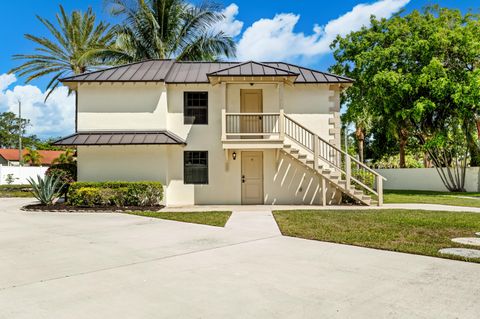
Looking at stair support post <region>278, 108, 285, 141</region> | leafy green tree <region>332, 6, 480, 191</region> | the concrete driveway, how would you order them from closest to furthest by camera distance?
1. the concrete driveway
2. stair support post <region>278, 108, 285, 141</region>
3. leafy green tree <region>332, 6, 480, 191</region>

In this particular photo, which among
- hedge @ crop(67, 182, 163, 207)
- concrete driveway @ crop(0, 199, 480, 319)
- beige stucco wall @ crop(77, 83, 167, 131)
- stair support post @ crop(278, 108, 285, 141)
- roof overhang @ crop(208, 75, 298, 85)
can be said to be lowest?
concrete driveway @ crop(0, 199, 480, 319)

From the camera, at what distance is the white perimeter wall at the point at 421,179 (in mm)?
19922

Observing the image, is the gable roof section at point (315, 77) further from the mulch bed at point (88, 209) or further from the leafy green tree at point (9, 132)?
the leafy green tree at point (9, 132)

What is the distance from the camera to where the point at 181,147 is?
13.9 metres

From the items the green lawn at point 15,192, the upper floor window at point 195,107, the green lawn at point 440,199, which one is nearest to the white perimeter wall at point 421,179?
the green lawn at point 440,199

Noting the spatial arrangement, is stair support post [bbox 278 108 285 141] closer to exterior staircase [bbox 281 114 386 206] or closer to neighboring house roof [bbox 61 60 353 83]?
exterior staircase [bbox 281 114 386 206]

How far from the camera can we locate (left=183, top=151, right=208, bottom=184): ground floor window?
14.0 meters

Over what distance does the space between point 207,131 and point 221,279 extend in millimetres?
10106

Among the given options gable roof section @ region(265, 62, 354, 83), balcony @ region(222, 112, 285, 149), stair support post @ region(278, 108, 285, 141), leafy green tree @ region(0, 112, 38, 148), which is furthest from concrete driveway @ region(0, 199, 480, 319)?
leafy green tree @ region(0, 112, 38, 148)

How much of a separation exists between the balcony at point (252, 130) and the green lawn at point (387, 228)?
3.14 m

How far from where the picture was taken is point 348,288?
157 inches

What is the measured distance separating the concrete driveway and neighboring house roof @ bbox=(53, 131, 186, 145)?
6.05m

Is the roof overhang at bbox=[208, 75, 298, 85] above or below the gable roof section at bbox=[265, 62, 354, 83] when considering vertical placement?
below

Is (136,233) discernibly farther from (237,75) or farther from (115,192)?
(237,75)
